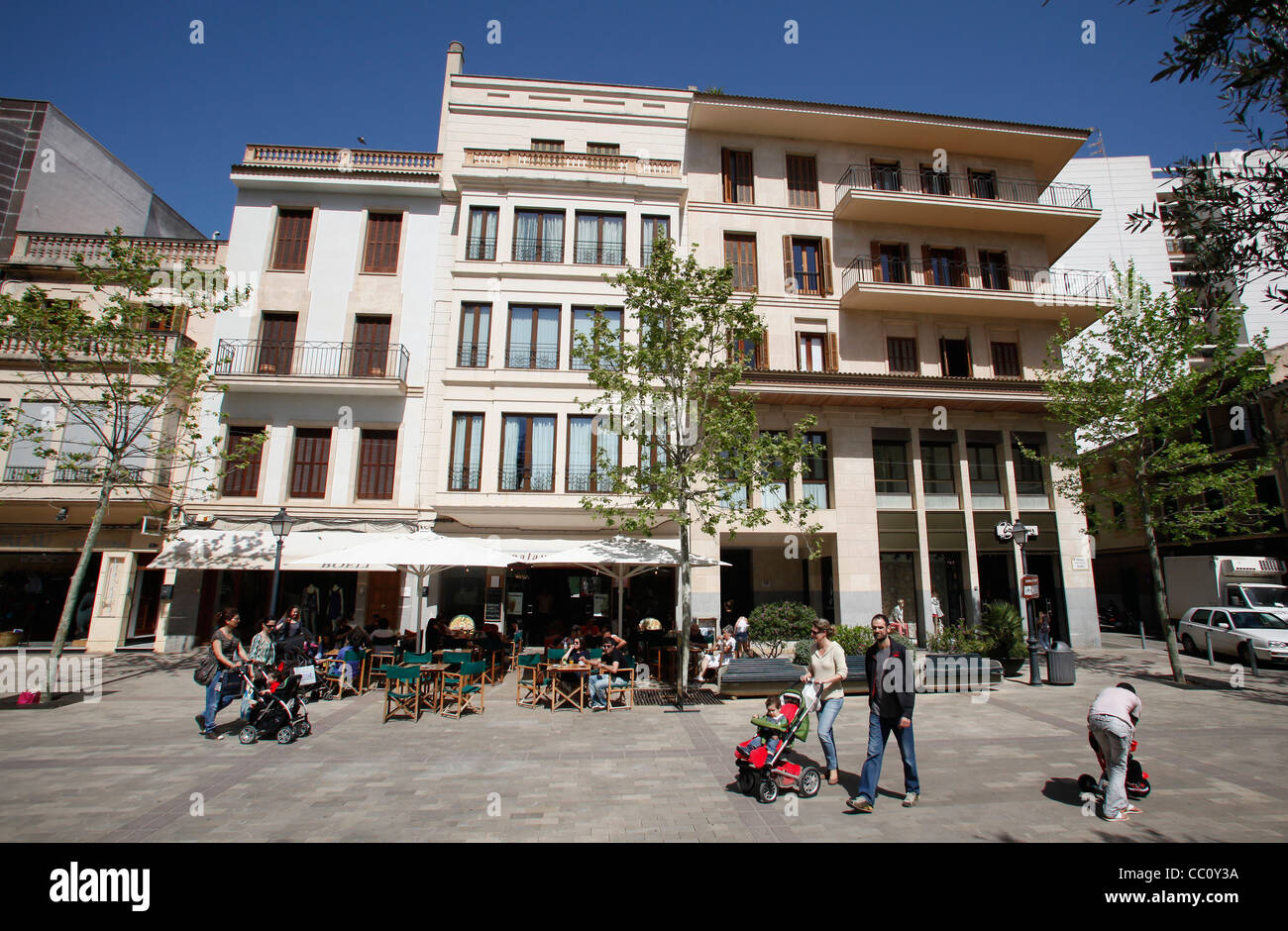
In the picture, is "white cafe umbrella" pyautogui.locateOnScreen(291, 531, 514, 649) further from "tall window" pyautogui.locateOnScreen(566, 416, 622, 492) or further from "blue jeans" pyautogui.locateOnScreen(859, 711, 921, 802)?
Result: "blue jeans" pyautogui.locateOnScreen(859, 711, 921, 802)

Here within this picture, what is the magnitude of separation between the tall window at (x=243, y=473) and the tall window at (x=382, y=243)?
22.4 feet

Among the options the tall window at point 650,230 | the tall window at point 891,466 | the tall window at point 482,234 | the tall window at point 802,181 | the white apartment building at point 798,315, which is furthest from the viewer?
the tall window at point 802,181

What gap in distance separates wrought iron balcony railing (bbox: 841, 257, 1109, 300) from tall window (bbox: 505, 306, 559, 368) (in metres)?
11.0

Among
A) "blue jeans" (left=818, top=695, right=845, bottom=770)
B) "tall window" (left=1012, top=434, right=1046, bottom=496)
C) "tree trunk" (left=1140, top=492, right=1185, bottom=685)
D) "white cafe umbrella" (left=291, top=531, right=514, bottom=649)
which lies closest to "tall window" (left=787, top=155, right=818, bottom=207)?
"tall window" (left=1012, top=434, right=1046, bottom=496)

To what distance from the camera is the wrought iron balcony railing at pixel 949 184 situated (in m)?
23.0

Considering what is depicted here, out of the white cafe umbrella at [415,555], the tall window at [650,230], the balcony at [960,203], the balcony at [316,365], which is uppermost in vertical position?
the balcony at [960,203]

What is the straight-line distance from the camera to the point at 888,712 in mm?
6371

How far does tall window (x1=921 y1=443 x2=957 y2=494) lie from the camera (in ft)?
70.5

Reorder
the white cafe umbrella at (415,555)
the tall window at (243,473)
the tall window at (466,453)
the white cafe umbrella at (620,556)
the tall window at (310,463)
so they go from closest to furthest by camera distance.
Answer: the white cafe umbrella at (415,555)
the white cafe umbrella at (620,556)
the tall window at (243,473)
the tall window at (310,463)
the tall window at (466,453)

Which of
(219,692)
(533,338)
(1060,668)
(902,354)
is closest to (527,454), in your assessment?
(533,338)

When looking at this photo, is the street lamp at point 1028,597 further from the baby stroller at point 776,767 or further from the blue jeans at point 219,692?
the blue jeans at point 219,692

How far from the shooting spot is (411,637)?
1466cm

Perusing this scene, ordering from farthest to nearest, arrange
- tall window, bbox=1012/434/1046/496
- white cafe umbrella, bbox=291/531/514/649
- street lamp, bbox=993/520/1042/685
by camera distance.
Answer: tall window, bbox=1012/434/1046/496 → street lamp, bbox=993/520/1042/685 → white cafe umbrella, bbox=291/531/514/649

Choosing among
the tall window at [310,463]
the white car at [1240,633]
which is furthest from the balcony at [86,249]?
the white car at [1240,633]
